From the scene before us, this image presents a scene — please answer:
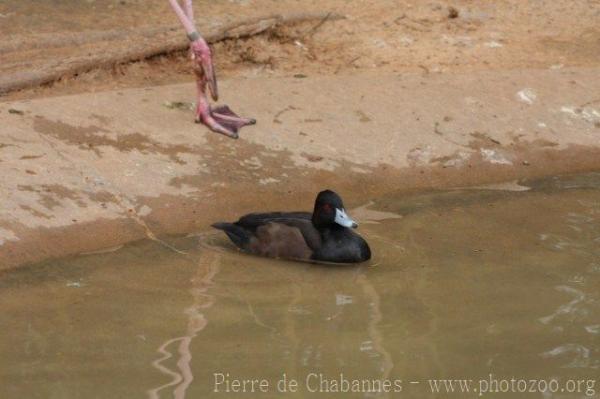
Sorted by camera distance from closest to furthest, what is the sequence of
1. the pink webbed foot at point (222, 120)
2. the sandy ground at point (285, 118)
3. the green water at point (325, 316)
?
the green water at point (325, 316) → the sandy ground at point (285, 118) → the pink webbed foot at point (222, 120)

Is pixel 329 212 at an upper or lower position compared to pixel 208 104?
lower

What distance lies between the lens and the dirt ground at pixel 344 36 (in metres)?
9.82

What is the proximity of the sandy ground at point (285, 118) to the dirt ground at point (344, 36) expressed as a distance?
2 cm

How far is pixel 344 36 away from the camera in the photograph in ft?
35.5

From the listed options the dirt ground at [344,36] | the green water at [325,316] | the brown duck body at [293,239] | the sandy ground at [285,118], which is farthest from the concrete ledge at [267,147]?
the dirt ground at [344,36]

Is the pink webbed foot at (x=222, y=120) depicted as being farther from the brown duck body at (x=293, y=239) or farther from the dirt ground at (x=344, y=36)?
the brown duck body at (x=293, y=239)

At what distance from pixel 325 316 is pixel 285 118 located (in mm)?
2777

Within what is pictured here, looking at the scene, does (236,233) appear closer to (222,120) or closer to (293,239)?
(293,239)

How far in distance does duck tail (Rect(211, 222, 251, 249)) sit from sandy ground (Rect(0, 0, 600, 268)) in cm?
38

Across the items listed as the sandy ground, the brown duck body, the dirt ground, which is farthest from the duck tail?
the dirt ground

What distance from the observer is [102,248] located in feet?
22.9

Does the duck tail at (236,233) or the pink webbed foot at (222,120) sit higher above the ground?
the pink webbed foot at (222,120)

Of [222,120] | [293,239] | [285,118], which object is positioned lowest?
[293,239]

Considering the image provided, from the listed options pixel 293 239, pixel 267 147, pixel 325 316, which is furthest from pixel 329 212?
pixel 267 147
